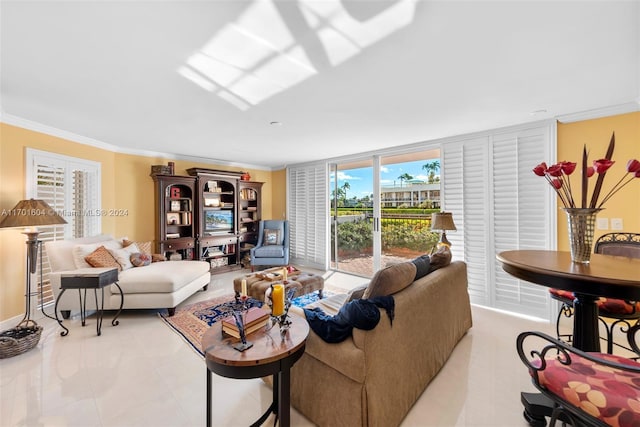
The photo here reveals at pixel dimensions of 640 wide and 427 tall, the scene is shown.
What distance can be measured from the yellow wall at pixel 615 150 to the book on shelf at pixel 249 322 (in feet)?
11.5

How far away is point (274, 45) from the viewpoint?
1692 millimetres

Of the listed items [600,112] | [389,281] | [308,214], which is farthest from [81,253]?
[600,112]

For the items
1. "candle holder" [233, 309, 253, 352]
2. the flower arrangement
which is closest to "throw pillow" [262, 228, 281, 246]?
"candle holder" [233, 309, 253, 352]

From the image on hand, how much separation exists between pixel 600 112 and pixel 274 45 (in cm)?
344

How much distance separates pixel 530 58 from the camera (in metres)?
1.86

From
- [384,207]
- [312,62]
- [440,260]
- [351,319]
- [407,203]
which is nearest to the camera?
[351,319]

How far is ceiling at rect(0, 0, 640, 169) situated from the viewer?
56.6 inches

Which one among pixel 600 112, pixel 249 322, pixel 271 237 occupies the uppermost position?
pixel 600 112

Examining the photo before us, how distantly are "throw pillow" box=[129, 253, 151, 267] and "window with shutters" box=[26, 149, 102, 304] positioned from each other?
90cm

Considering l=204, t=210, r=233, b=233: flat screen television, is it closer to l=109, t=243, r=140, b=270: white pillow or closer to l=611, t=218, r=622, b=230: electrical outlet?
l=109, t=243, r=140, b=270: white pillow

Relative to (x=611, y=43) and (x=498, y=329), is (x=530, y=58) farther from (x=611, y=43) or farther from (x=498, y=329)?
(x=498, y=329)

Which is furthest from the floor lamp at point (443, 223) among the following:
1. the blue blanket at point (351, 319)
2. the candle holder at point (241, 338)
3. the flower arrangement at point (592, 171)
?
the candle holder at point (241, 338)

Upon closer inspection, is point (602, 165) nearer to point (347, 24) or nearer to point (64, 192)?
point (347, 24)

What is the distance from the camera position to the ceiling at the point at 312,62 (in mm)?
1438
